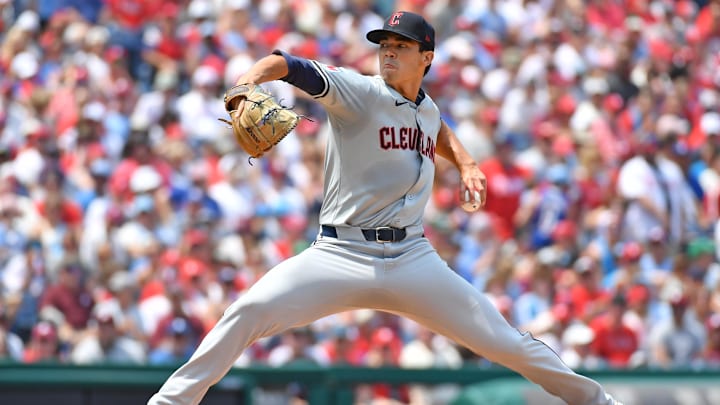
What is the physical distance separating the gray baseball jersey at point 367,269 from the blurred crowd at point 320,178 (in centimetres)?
292

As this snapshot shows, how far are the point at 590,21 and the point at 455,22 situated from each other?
4.62ft

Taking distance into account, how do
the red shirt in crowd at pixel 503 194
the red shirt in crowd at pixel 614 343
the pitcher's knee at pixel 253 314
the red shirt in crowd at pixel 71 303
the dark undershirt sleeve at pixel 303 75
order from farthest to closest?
the red shirt in crowd at pixel 503 194 < the red shirt in crowd at pixel 614 343 < the red shirt in crowd at pixel 71 303 < the pitcher's knee at pixel 253 314 < the dark undershirt sleeve at pixel 303 75

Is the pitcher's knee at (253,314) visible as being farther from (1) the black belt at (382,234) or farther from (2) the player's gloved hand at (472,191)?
(2) the player's gloved hand at (472,191)

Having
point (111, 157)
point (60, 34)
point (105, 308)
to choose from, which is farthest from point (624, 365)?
point (60, 34)

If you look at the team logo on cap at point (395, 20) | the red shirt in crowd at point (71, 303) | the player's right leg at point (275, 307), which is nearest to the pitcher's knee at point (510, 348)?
the player's right leg at point (275, 307)

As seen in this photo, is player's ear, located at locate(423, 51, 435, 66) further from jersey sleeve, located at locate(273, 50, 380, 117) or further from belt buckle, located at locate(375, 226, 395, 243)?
belt buckle, located at locate(375, 226, 395, 243)

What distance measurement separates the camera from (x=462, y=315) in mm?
4898

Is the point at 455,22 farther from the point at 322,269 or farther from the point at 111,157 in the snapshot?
the point at 322,269

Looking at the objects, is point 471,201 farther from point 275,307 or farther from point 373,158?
point 275,307

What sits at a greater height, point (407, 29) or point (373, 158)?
point (407, 29)

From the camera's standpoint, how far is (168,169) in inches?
413

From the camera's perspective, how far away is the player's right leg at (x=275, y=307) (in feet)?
15.5

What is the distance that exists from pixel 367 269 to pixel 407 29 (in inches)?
35.6

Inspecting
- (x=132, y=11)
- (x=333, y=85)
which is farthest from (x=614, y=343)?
(x=132, y=11)
